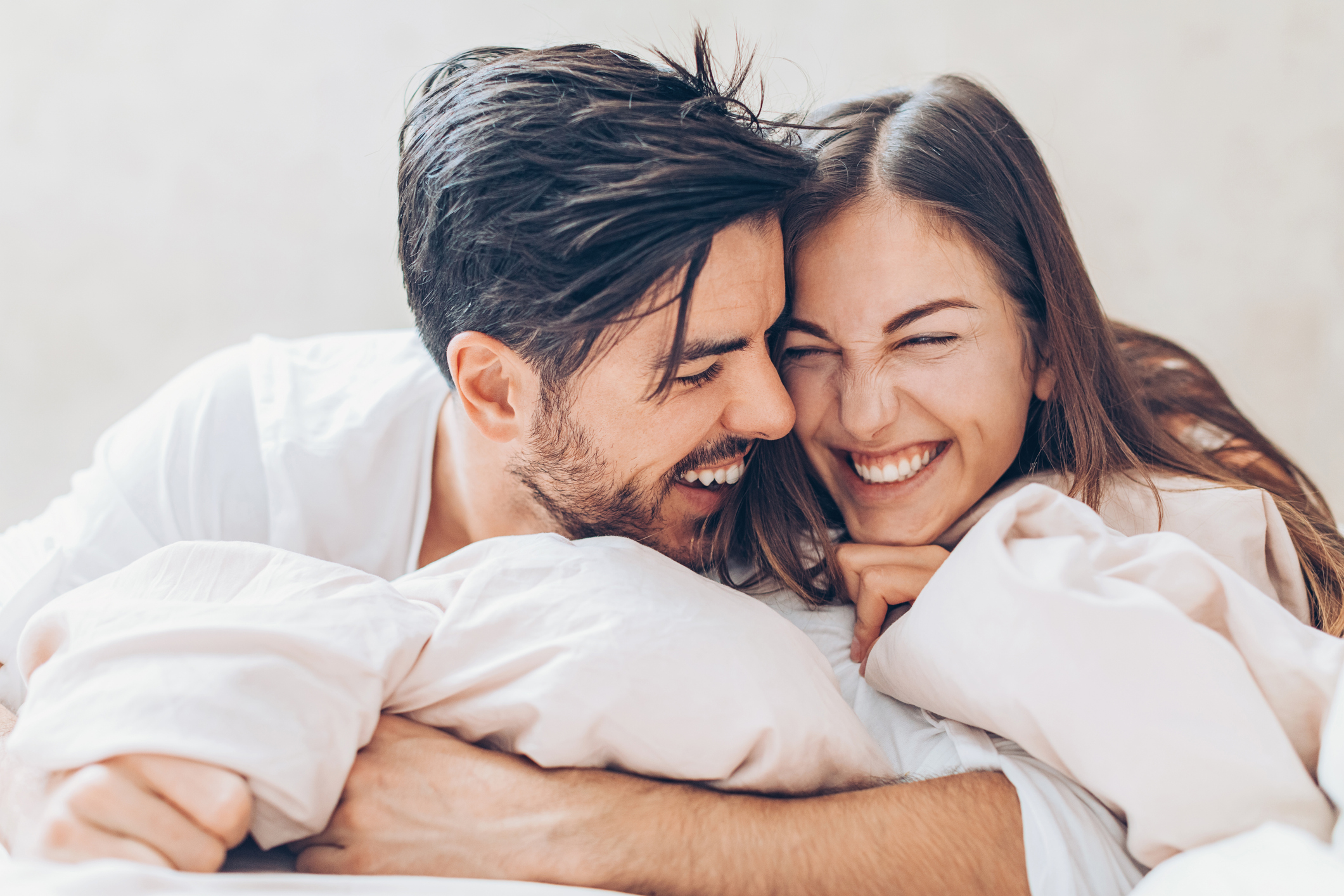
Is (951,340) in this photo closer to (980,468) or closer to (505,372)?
(980,468)

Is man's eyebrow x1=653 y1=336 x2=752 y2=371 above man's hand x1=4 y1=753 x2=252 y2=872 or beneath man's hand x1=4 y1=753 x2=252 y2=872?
above

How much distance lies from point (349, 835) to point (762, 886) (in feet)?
1.19

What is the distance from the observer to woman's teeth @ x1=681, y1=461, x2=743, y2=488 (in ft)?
4.05

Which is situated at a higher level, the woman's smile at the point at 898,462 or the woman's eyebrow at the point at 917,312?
the woman's eyebrow at the point at 917,312

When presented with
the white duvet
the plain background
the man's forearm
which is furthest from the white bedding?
the plain background

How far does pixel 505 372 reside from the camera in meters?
1.20

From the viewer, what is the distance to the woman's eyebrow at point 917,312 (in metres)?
1.12

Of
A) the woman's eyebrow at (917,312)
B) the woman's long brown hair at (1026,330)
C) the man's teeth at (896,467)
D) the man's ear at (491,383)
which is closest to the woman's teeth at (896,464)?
the man's teeth at (896,467)

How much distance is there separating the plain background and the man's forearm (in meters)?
1.46

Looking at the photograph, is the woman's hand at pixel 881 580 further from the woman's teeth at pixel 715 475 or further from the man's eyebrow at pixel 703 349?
the man's eyebrow at pixel 703 349

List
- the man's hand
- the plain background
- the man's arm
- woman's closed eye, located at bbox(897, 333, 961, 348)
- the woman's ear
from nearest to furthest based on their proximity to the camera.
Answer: the man's hand
the man's arm
woman's closed eye, located at bbox(897, 333, 961, 348)
the woman's ear
the plain background

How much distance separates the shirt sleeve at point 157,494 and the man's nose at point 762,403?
2.49 feet

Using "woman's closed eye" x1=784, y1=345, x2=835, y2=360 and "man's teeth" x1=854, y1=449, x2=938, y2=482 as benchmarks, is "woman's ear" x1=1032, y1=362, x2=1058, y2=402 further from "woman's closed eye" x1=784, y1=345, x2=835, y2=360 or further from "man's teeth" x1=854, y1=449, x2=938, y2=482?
"woman's closed eye" x1=784, y1=345, x2=835, y2=360

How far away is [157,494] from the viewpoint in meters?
1.30
